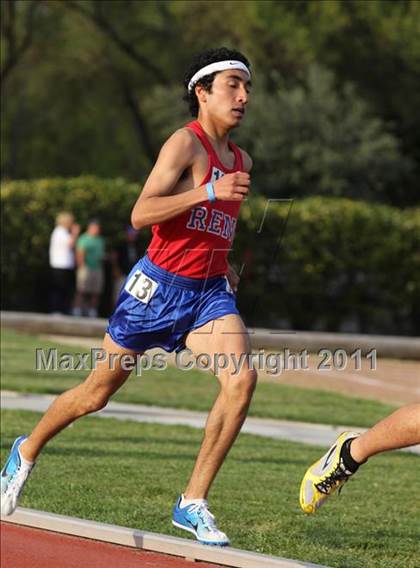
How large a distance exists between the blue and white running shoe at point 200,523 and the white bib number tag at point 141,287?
1033 mm

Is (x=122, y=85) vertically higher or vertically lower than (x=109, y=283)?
higher

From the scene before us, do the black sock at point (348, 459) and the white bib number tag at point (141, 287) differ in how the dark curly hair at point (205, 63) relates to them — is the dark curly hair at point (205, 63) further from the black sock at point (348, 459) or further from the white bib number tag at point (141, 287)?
the black sock at point (348, 459)

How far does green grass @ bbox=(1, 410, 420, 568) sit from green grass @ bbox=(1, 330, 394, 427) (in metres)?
2.31

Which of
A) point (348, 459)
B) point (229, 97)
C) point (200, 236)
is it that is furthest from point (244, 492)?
point (229, 97)

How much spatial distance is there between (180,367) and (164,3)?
2355 centimetres

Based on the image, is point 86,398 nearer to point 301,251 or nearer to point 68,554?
point 68,554

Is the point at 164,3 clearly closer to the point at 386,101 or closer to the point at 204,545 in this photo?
the point at 386,101

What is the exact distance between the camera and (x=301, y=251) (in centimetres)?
2689

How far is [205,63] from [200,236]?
0.93 metres

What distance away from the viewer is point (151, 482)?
881cm

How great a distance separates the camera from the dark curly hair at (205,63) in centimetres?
673

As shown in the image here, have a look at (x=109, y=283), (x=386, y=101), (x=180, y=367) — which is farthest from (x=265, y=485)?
(x=386, y=101)

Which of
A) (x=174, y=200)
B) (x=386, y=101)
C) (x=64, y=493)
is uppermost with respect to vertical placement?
(x=386, y=101)

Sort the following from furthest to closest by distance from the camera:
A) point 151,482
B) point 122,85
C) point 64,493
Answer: point 122,85 → point 151,482 → point 64,493
